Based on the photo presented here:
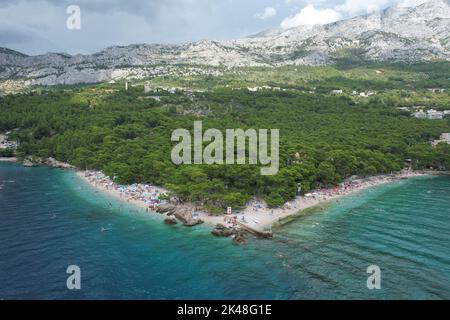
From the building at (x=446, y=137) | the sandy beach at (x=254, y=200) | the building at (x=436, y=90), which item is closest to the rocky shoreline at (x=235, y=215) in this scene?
the sandy beach at (x=254, y=200)

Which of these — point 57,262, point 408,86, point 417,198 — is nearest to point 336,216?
point 417,198

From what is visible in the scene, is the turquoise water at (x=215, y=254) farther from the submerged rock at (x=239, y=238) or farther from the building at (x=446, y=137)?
the building at (x=446, y=137)

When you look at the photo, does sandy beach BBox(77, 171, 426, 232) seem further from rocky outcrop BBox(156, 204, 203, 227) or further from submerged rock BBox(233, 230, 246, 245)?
submerged rock BBox(233, 230, 246, 245)

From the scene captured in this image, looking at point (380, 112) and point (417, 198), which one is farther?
point (380, 112)

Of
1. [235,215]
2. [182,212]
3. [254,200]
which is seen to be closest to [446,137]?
[254,200]

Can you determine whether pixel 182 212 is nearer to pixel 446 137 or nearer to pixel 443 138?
pixel 443 138
